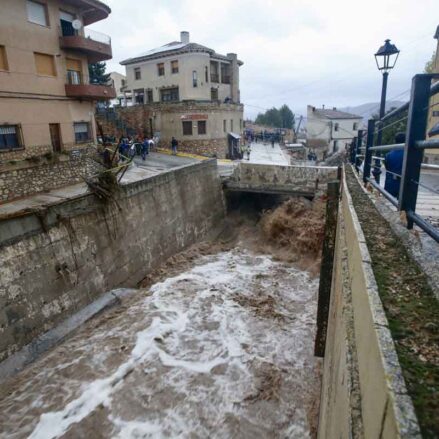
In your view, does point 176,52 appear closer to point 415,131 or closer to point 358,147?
point 358,147

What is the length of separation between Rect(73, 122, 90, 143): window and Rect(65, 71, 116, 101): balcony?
1.45m

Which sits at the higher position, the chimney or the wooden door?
the chimney

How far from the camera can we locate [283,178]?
1661cm

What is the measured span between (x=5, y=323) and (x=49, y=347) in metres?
1.23

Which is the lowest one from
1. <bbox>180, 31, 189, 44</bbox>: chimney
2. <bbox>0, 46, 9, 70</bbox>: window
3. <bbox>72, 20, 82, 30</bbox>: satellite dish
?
<bbox>0, 46, 9, 70</bbox>: window

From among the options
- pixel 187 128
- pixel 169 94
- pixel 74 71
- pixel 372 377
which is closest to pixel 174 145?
pixel 187 128

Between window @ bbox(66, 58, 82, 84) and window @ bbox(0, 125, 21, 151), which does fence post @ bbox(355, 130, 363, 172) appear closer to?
window @ bbox(0, 125, 21, 151)

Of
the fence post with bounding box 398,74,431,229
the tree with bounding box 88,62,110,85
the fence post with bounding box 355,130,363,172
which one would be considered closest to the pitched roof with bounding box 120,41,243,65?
the tree with bounding box 88,62,110,85

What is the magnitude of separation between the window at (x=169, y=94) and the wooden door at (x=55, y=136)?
15.0 m

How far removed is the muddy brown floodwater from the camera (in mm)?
5973

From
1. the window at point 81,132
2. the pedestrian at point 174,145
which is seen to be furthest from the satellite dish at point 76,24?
the pedestrian at point 174,145

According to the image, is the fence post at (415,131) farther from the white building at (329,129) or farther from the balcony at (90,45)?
the white building at (329,129)

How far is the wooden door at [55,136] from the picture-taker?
53.9 feet

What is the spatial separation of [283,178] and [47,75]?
41.8ft
